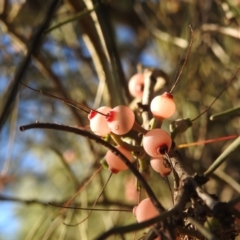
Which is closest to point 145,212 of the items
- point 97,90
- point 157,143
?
point 157,143

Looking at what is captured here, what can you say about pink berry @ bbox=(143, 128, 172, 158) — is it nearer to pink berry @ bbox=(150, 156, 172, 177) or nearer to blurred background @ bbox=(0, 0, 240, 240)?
pink berry @ bbox=(150, 156, 172, 177)

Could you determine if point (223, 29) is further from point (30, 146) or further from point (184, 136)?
point (30, 146)

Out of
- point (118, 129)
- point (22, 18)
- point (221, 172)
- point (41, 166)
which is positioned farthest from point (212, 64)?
point (118, 129)

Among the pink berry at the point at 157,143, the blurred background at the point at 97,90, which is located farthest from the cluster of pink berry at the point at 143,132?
the blurred background at the point at 97,90

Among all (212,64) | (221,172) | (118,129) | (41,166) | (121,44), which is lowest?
(118,129)

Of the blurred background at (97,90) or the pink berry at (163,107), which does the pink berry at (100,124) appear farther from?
the blurred background at (97,90)

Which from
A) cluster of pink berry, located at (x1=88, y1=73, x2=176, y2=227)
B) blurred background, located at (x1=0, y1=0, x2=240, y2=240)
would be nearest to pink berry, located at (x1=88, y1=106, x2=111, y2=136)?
cluster of pink berry, located at (x1=88, y1=73, x2=176, y2=227)
